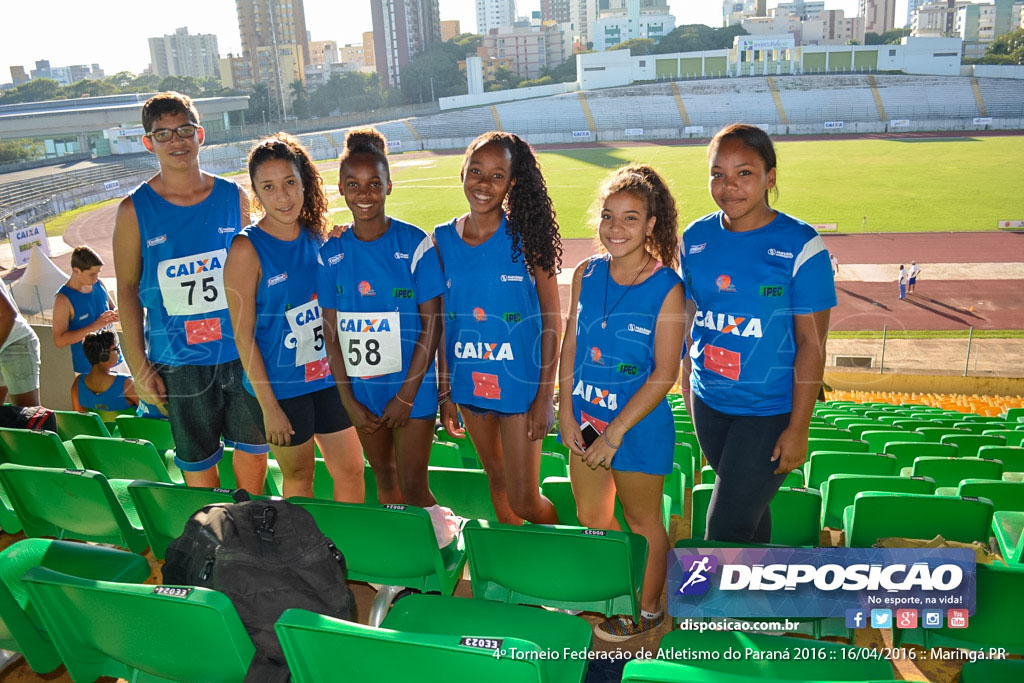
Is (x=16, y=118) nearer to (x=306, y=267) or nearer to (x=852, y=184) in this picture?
(x=852, y=184)

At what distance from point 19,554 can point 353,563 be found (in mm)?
1017

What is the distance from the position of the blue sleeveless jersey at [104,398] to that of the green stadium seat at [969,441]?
22.1 feet

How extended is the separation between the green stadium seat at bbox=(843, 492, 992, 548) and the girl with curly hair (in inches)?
85.7

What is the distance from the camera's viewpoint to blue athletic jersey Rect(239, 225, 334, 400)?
→ 3188 mm

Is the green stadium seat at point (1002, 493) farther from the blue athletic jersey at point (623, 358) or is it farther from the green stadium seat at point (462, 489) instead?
the green stadium seat at point (462, 489)

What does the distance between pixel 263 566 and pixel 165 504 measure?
3.08 ft

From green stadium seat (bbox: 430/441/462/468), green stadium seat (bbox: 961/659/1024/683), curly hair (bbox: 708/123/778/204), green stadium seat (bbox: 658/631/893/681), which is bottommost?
green stadium seat (bbox: 430/441/462/468)

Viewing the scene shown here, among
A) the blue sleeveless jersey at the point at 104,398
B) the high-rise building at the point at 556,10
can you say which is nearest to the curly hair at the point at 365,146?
the blue sleeveless jersey at the point at 104,398

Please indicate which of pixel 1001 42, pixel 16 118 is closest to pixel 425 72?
pixel 16 118

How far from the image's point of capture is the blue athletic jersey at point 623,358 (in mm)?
2807

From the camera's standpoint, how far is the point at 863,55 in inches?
2965

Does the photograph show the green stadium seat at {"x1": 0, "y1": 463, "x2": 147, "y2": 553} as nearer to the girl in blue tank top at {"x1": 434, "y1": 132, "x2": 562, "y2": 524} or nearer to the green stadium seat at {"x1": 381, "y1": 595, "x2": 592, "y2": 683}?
the green stadium seat at {"x1": 381, "y1": 595, "x2": 592, "y2": 683}

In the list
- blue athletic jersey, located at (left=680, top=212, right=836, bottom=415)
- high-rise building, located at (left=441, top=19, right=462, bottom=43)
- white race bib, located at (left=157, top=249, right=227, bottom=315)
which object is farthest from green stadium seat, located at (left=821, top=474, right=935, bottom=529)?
high-rise building, located at (left=441, top=19, right=462, bottom=43)

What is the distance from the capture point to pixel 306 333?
3326 mm
